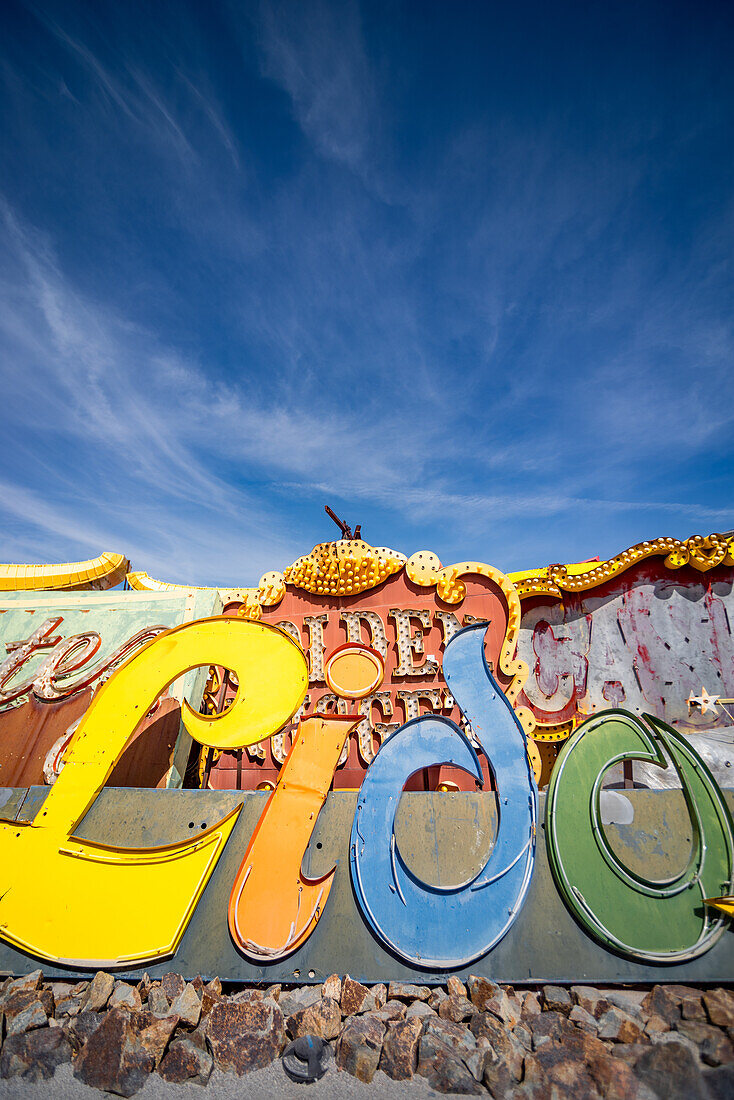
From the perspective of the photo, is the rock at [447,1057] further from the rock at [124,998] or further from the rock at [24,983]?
the rock at [24,983]

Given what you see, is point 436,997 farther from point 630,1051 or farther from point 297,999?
point 630,1051

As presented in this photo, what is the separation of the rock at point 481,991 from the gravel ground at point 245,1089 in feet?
1.74

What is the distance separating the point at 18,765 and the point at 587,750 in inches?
237

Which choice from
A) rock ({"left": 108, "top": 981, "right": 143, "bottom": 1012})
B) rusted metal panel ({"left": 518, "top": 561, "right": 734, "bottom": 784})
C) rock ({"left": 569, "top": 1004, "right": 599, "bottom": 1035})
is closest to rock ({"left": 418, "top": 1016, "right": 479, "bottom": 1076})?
rock ({"left": 569, "top": 1004, "right": 599, "bottom": 1035})

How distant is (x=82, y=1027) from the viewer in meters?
2.84

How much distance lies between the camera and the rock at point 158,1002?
2.92m

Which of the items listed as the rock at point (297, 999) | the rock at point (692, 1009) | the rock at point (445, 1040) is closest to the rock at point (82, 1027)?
the rock at point (297, 999)

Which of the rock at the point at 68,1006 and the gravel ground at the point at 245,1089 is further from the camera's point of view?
the rock at the point at 68,1006

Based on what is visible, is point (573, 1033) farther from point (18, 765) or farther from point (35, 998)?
point (18, 765)

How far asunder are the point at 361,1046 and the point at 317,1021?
297 millimetres

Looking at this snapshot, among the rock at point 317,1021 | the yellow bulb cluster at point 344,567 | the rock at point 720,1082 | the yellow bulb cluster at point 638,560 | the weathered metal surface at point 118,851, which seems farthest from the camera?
the yellow bulb cluster at point 344,567

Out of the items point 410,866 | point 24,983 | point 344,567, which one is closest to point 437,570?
point 344,567

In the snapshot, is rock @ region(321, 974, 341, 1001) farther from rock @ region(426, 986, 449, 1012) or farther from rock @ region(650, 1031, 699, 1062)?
rock @ region(650, 1031, 699, 1062)

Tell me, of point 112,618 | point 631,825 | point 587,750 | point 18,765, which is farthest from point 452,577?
point 18,765
